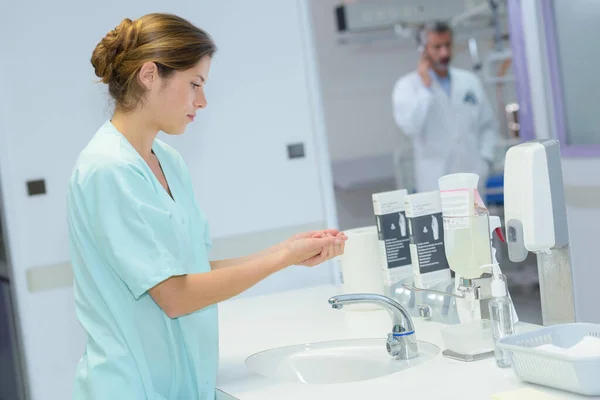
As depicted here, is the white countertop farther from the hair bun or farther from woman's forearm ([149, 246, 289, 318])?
the hair bun

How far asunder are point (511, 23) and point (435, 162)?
5.45ft

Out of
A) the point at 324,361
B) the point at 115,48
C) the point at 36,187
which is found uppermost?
the point at 115,48

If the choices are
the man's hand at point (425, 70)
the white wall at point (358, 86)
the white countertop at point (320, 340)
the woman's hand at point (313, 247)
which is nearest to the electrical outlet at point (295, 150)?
the white countertop at point (320, 340)

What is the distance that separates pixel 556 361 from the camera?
128 cm

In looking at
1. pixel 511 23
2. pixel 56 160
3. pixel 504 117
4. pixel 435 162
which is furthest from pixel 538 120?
pixel 504 117

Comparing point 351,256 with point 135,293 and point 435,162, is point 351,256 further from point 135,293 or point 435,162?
point 435,162

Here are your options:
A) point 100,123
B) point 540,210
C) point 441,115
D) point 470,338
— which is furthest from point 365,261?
point 441,115

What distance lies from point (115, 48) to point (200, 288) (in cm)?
50

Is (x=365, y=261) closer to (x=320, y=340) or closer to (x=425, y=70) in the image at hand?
(x=320, y=340)

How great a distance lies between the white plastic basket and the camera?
4.08 feet

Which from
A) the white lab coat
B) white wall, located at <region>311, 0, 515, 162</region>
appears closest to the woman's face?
the white lab coat

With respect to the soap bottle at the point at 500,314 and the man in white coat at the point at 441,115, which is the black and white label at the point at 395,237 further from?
the man in white coat at the point at 441,115

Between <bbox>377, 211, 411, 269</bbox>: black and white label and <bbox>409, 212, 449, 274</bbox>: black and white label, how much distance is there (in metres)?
0.15

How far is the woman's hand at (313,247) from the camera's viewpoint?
1.63 m
